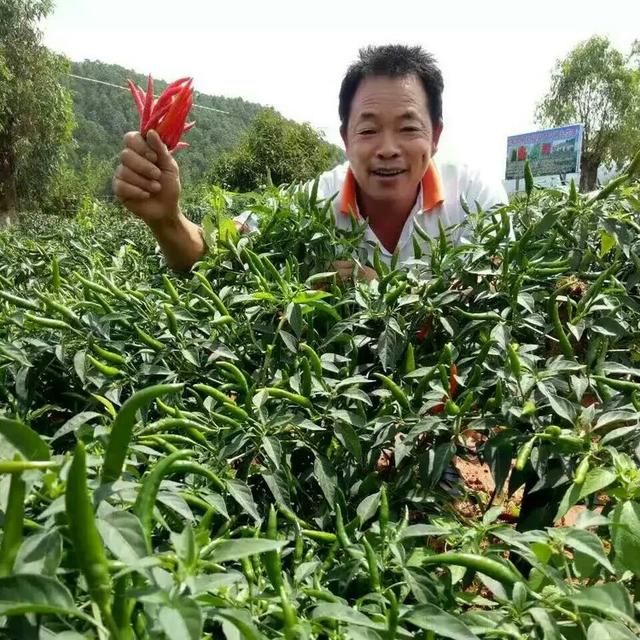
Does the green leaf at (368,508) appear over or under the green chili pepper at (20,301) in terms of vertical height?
under

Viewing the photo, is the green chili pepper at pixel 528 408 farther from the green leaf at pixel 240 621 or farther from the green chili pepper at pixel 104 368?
the green chili pepper at pixel 104 368

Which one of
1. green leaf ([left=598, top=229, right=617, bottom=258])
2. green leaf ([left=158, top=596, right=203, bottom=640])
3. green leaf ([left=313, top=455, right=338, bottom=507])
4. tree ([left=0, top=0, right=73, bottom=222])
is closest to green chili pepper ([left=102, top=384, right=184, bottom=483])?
green leaf ([left=158, top=596, right=203, bottom=640])

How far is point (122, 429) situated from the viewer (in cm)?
44

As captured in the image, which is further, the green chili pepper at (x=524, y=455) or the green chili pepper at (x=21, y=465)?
the green chili pepper at (x=524, y=455)

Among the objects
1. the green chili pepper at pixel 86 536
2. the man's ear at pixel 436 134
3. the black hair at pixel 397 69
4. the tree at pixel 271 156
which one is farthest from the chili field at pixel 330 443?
the tree at pixel 271 156

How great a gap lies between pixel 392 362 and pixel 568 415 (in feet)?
0.87

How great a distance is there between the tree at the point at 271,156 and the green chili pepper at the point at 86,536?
58.4 feet

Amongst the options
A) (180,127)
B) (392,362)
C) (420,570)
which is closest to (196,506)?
(420,570)

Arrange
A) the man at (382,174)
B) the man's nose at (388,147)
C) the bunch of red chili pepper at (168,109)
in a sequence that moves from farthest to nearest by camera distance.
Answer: the man's nose at (388,147), the man at (382,174), the bunch of red chili pepper at (168,109)

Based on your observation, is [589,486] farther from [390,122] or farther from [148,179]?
[390,122]

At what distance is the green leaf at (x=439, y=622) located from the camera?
1.61 feet

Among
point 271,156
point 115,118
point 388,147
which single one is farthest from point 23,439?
point 115,118

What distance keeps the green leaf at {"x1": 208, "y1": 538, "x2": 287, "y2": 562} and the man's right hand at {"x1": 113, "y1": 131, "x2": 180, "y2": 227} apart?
109 cm

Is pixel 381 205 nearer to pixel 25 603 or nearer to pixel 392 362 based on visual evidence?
pixel 392 362
